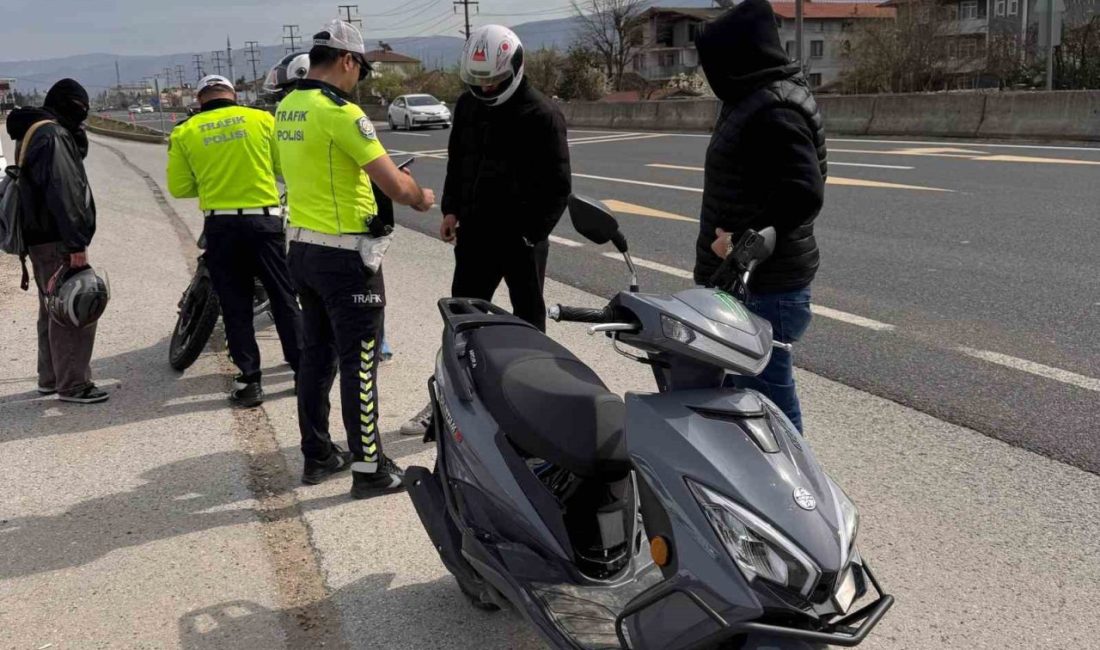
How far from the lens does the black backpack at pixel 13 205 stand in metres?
5.49

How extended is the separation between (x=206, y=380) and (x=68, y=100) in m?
1.80

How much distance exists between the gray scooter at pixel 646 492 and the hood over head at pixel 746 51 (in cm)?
83

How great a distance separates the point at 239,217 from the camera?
553 centimetres

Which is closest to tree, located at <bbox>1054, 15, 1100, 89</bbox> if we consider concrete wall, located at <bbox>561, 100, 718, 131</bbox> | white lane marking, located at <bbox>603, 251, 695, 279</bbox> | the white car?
concrete wall, located at <bbox>561, 100, 718, 131</bbox>

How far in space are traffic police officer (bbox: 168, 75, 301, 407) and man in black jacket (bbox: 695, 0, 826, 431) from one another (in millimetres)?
2884

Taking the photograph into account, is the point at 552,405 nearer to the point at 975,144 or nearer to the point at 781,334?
the point at 781,334

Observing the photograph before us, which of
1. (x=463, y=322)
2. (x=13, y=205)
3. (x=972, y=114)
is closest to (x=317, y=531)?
(x=463, y=322)

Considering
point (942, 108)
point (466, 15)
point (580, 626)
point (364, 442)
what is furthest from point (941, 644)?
point (466, 15)

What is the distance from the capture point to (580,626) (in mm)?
2719

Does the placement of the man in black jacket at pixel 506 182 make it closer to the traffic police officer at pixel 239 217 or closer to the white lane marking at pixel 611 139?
the traffic police officer at pixel 239 217

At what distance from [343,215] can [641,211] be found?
823cm

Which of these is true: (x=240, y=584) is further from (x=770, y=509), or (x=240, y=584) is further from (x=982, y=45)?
(x=982, y=45)

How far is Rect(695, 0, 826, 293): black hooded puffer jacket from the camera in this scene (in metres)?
3.35

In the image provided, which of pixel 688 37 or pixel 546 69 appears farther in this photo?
pixel 688 37
